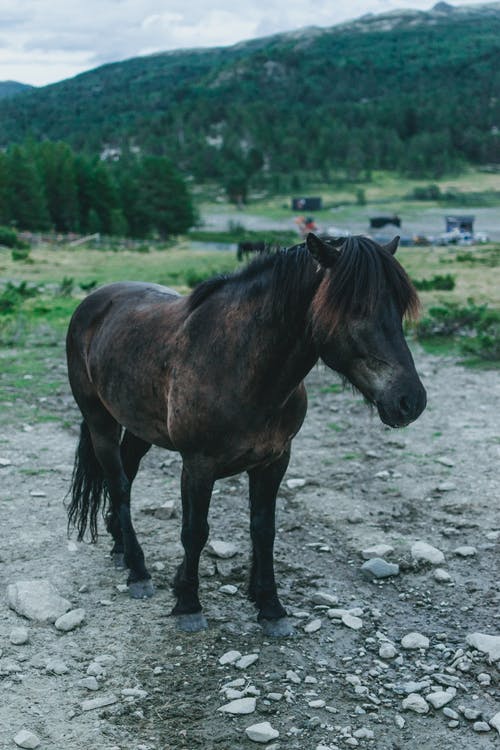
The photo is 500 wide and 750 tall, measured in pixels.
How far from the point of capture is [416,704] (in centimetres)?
404

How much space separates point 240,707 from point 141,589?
4.90 feet

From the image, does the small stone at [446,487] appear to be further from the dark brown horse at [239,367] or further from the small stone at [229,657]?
the small stone at [229,657]

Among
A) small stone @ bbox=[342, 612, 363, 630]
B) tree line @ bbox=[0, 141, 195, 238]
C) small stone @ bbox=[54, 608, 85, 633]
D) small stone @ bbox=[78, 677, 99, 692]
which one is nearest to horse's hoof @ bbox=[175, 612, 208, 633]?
small stone @ bbox=[54, 608, 85, 633]

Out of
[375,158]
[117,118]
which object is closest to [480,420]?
[375,158]

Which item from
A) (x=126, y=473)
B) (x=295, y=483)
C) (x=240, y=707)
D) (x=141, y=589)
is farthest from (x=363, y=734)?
(x=295, y=483)

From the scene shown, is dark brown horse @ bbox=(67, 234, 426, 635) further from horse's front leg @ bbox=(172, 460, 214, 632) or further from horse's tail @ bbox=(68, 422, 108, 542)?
horse's tail @ bbox=(68, 422, 108, 542)

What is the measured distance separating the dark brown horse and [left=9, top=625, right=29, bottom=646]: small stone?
0.85 metres

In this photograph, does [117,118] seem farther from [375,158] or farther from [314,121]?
[375,158]

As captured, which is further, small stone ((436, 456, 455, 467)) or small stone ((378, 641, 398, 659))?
small stone ((436, 456, 455, 467))

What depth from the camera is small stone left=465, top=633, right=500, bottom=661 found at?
176 inches

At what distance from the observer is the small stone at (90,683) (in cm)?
420

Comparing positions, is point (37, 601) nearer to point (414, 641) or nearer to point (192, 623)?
point (192, 623)

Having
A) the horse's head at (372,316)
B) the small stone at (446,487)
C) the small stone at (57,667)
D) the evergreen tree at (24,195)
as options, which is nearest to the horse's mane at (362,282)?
the horse's head at (372,316)

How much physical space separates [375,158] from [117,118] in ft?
317
